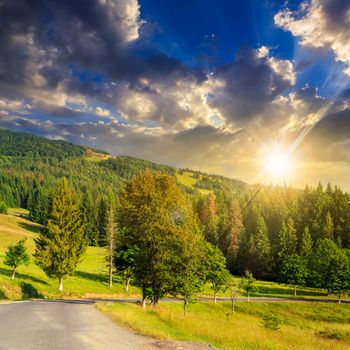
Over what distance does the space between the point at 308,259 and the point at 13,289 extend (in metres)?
75.9

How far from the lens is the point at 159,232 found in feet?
110

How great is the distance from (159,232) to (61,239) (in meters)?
25.5

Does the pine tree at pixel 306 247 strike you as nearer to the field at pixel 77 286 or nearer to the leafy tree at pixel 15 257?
the field at pixel 77 286

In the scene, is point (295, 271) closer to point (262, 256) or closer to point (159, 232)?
point (262, 256)

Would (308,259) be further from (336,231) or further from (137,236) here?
(137,236)

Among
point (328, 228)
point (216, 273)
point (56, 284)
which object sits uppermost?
point (328, 228)

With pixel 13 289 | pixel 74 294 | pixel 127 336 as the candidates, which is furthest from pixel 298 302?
pixel 127 336

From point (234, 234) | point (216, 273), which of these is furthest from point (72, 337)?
point (234, 234)

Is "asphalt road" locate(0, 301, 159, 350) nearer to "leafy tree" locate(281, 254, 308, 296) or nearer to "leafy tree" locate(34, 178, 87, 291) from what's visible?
"leafy tree" locate(34, 178, 87, 291)

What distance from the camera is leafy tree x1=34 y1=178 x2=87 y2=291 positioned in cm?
5147

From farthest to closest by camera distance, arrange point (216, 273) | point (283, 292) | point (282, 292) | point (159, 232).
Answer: point (283, 292) < point (282, 292) < point (216, 273) < point (159, 232)

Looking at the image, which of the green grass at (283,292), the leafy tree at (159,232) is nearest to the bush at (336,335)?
the leafy tree at (159,232)

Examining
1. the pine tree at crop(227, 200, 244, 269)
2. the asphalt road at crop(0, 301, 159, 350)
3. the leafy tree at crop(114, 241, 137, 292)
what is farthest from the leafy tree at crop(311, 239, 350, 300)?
the asphalt road at crop(0, 301, 159, 350)

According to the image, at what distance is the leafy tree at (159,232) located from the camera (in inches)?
1310
